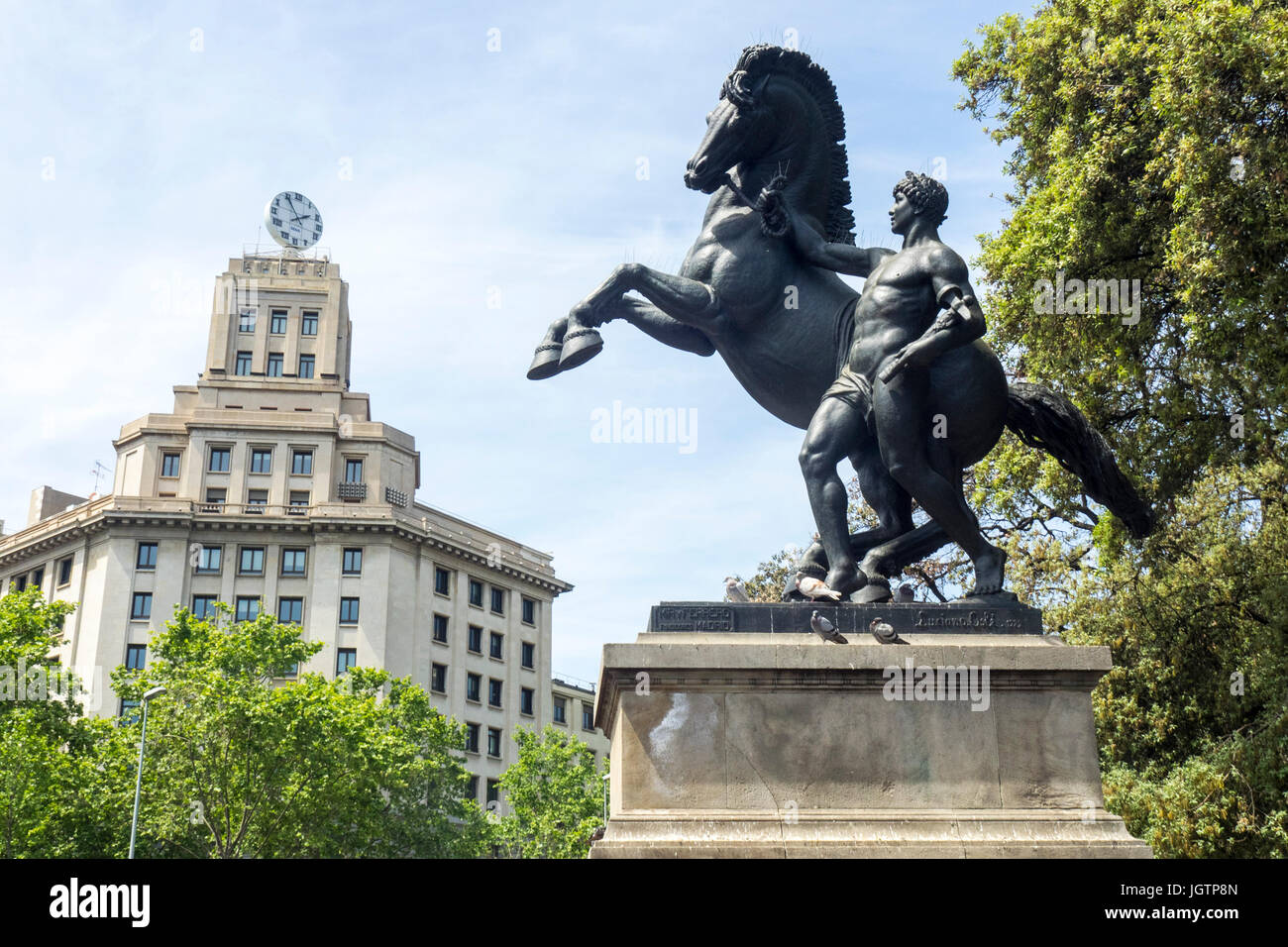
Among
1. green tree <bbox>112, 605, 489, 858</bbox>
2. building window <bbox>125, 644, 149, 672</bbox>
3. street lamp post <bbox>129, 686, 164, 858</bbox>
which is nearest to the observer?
street lamp post <bbox>129, 686, 164, 858</bbox>

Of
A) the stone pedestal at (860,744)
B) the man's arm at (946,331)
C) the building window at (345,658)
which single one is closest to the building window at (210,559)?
the building window at (345,658)

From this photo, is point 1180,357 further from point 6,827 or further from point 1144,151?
point 6,827

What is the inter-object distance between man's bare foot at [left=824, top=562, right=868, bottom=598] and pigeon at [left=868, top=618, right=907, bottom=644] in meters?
0.71

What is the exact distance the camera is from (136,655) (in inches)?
2763

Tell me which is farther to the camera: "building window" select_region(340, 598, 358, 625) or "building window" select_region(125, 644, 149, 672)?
"building window" select_region(340, 598, 358, 625)

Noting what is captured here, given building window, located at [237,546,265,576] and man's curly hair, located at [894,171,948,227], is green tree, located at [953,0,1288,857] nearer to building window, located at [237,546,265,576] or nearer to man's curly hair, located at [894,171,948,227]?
man's curly hair, located at [894,171,948,227]

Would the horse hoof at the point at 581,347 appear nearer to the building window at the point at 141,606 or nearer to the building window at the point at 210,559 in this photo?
the building window at the point at 141,606

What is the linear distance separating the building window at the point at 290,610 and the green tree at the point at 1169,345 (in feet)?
187

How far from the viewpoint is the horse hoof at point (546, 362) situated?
31.7 ft

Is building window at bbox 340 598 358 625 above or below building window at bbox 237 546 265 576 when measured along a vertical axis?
below

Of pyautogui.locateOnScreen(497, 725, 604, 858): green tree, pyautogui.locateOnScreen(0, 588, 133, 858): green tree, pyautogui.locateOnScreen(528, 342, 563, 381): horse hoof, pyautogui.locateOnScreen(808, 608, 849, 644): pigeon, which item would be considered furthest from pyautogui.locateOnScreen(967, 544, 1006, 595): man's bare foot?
pyautogui.locateOnScreen(497, 725, 604, 858): green tree

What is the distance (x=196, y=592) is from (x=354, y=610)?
9447mm

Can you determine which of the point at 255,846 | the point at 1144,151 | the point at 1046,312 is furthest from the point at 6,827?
the point at 1144,151

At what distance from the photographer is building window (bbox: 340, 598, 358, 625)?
7244 centimetres
